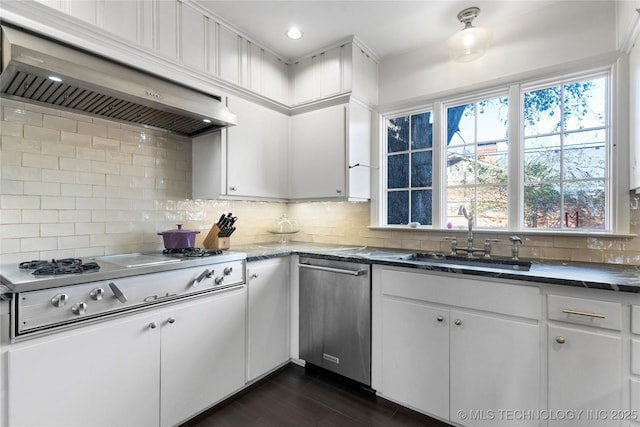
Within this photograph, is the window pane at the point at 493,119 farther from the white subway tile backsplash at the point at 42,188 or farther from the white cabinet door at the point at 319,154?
the white subway tile backsplash at the point at 42,188

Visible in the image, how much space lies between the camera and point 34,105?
1.75 meters

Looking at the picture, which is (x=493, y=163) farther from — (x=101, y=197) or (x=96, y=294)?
(x=101, y=197)

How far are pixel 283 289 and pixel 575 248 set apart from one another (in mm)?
2052

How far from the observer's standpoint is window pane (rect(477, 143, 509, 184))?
7.70 feet

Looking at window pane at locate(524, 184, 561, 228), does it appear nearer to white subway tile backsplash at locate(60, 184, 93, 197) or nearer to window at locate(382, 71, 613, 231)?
window at locate(382, 71, 613, 231)

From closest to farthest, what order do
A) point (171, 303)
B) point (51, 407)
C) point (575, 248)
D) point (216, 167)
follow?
point (51, 407) → point (171, 303) → point (575, 248) → point (216, 167)

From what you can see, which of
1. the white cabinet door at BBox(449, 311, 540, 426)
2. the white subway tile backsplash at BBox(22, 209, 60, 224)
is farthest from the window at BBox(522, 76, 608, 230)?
the white subway tile backsplash at BBox(22, 209, 60, 224)

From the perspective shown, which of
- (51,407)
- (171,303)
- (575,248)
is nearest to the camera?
(51,407)

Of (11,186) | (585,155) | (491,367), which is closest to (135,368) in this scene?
(11,186)

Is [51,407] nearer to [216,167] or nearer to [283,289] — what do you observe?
[283,289]

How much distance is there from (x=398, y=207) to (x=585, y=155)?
52.9 inches

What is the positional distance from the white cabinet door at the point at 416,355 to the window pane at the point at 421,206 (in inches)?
37.0

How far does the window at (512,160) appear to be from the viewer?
2.05 m

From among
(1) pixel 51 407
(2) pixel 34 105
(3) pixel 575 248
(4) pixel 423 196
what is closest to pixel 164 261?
(1) pixel 51 407
